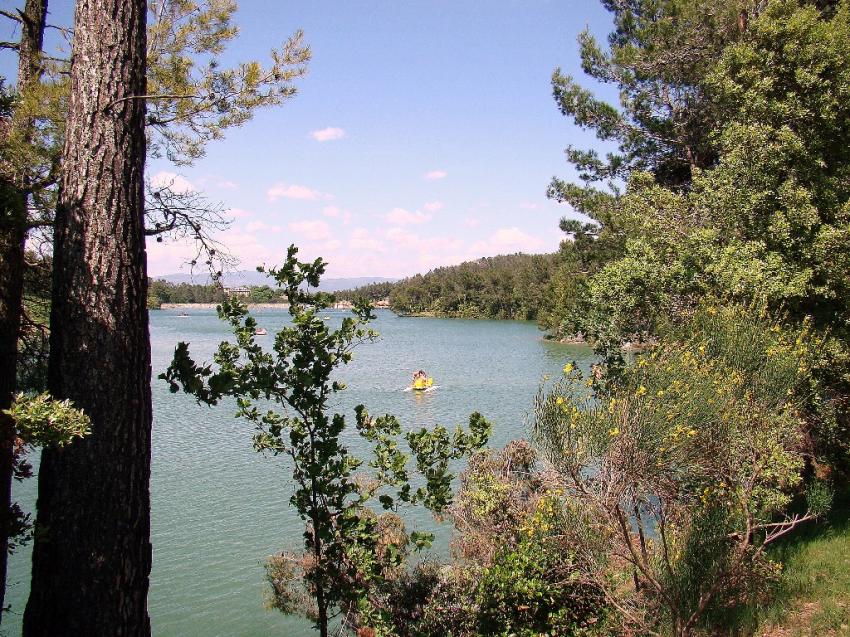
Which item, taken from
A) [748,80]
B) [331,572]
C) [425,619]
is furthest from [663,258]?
[331,572]

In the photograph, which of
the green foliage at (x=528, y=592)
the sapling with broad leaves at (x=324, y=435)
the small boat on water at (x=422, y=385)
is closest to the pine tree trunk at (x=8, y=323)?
the sapling with broad leaves at (x=324, y=435)

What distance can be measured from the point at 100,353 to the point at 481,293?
116 metres

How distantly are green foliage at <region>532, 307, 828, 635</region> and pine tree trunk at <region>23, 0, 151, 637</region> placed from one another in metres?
3.89

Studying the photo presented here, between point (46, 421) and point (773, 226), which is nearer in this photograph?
point (46, 421)

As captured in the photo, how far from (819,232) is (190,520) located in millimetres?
13790

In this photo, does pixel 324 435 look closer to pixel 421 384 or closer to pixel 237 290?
pixel 237 290

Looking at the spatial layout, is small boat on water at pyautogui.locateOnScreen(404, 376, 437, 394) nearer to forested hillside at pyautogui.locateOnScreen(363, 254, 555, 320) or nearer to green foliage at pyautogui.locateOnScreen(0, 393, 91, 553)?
green foliage at pyautogui.locateOnScreen(0, 393, 91, 553)

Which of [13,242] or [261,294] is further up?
[13,242]

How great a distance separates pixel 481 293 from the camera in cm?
11900

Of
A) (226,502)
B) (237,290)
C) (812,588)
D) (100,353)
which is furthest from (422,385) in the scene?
(100,353)

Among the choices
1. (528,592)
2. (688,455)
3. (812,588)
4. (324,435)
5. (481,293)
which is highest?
(481,293)

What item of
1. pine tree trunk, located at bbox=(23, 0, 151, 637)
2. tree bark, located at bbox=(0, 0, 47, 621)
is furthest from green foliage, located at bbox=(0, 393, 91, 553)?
tree bark, located at bbox=(0, 0, 47, 621)

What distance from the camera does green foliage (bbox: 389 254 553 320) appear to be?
108625 millimetres

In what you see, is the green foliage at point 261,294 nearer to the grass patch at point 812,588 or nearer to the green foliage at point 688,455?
the green foliage at point 688,455
